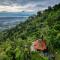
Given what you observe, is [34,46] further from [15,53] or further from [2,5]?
[2,5]

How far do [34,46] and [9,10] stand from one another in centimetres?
4363

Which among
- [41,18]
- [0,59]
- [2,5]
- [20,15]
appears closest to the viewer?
[0,59]

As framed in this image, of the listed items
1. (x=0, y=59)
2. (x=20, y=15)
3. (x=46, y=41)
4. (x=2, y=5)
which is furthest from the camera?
(x=20, y=15)

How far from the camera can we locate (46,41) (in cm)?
2939

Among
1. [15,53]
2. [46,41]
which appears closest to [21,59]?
[15,53]

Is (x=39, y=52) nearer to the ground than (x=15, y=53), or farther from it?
nearer to the ground

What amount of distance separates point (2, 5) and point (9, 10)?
332 centimetres

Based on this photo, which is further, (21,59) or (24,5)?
(24,5)

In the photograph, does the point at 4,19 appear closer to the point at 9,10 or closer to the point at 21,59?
the point at 9,10

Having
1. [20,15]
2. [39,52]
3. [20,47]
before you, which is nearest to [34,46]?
[39,52]

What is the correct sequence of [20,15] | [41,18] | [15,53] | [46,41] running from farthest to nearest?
[20,15] < [41,18] < [46,41] < [15,53]

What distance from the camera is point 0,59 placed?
1944 cm

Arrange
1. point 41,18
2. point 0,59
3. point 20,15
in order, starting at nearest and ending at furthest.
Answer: point 0,59 < point 41,18 < point 20,15

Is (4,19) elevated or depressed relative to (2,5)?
depressed
